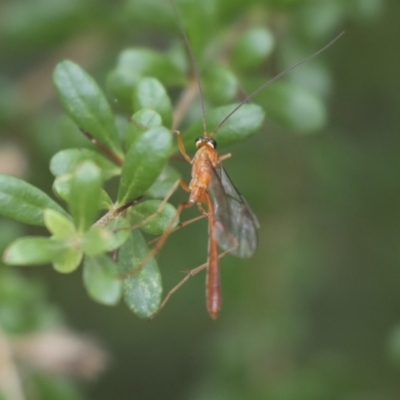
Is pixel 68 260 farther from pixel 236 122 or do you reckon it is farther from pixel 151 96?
pixel 236 122

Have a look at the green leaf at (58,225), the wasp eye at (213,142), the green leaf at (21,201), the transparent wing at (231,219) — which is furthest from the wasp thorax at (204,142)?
the green leaf at (58,225)

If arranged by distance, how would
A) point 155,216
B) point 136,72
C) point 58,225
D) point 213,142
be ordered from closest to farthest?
point 58,225
point 155,216
point 213,142
point 136,72

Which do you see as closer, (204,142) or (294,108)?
(204,142)

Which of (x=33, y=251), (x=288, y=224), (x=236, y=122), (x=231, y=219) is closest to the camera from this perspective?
(x=33, y=251)

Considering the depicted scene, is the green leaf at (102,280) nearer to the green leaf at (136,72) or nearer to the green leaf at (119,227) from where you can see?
the green leaf at (119,227)

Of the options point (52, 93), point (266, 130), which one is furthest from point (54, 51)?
point (266, 130)

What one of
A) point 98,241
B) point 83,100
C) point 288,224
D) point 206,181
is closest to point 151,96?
point 83,100
